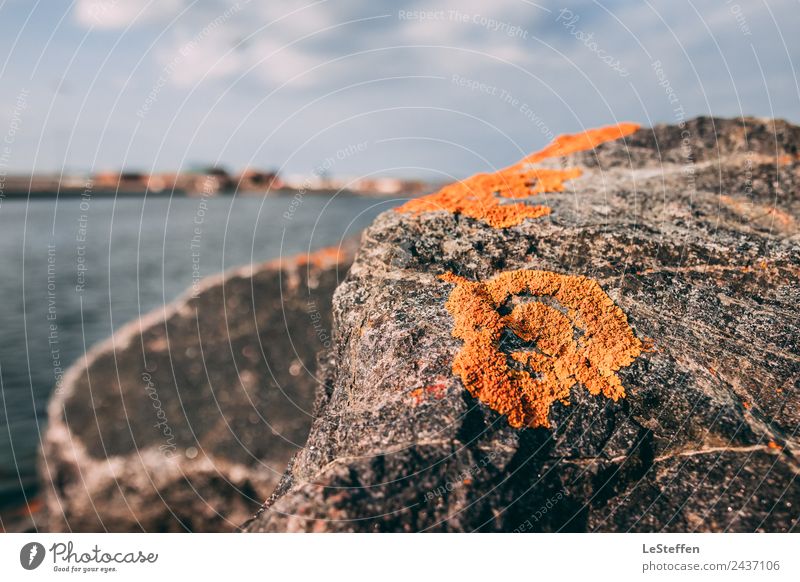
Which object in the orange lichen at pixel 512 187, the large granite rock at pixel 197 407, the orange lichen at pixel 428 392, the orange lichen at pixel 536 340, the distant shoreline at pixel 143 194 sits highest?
the distant shoreline at pixel 143 194

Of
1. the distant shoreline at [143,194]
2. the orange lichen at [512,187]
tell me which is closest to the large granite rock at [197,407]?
the orange lichen at [512,187]

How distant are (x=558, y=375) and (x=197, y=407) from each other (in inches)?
366

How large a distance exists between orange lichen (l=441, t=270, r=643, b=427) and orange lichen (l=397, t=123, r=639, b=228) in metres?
1.03

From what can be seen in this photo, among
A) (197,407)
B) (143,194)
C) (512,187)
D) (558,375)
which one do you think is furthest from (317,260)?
(143,194)

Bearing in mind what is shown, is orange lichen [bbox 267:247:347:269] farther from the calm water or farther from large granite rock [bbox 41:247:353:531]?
the calm water

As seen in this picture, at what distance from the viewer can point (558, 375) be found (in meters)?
4.04

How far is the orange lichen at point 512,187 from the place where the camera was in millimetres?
5625

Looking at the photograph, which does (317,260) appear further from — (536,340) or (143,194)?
(143,194)

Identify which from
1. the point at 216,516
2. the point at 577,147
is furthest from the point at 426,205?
the point at 216,516

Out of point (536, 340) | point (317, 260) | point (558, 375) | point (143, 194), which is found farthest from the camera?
point (143, 194)

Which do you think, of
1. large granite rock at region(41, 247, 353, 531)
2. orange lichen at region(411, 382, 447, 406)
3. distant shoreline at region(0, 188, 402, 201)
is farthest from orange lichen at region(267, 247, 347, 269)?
distant shoreline at region(0, 188, 402, 201)

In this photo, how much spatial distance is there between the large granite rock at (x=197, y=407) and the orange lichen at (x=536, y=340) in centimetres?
623

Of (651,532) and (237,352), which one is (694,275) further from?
(237,352)

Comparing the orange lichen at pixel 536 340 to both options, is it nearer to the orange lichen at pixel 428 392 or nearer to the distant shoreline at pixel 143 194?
the orange lichen at pixel 428 392
